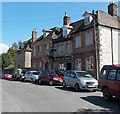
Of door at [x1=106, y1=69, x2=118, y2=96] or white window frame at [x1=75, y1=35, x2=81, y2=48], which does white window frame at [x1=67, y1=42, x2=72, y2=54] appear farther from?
door at [x1=106, y1=69, x2=118, y2=96]

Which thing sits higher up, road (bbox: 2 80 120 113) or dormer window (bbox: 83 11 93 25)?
dormer window (bbox: 83 11 93 25)

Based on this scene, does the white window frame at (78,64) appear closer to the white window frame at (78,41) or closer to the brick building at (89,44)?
the brick building at (89,44)

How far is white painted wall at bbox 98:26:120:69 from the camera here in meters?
27.6

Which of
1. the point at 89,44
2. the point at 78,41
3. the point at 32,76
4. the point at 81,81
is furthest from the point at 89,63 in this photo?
Answer: the point at 81,81

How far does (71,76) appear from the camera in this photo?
64.7 ft

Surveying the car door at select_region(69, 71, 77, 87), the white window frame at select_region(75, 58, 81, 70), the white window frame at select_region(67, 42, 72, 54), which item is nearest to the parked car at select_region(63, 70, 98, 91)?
the car door at select_region(69, 71, 77, 87)

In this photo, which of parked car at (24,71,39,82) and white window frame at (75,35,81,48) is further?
white window frame at (75,35,81,48)

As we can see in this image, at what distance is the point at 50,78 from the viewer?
2425 centimetres

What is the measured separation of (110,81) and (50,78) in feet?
39.5

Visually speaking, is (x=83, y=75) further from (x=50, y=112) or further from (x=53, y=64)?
(x=53, y=64)

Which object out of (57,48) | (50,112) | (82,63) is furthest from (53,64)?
(50,112)

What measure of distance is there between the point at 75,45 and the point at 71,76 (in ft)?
42.3

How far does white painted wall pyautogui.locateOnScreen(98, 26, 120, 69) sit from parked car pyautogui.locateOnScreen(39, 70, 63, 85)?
6.06 m

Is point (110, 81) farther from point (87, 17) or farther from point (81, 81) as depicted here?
point (87, 17)
